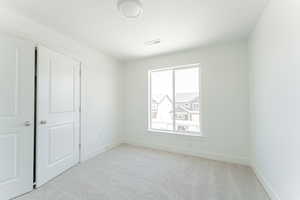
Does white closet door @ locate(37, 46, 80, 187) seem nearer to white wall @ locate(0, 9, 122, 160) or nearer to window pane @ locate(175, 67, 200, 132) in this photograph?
white wall @ locate(0, 9, 122, 160)

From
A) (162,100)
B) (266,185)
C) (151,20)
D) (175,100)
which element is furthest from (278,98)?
(162,100)

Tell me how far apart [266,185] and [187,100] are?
2059mm

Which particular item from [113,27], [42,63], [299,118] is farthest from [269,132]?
[42,63]

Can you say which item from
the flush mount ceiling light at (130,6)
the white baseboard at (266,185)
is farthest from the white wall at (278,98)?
the flush mount ceiling light at (130,6)

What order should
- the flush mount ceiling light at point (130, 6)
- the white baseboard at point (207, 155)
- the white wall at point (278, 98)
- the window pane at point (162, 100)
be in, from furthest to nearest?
the window pane at point (162, 100), the white baseboard at point (207, 155), the flush mount ceiling light at point (130, 6), the white wall at point (278, 98)

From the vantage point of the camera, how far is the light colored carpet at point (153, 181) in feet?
6.09

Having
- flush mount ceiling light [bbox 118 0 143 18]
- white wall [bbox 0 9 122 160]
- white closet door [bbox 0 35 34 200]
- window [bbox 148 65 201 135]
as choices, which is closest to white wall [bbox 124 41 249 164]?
window [bbox 148 65 201 135]

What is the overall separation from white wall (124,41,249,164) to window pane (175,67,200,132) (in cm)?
21

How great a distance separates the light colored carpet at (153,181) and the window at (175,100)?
2.83ft

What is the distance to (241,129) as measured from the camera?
2811 millimetres

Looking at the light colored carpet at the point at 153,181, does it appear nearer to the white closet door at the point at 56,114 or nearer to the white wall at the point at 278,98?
the white closet door at the point at 56,114

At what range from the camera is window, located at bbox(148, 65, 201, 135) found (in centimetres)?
341

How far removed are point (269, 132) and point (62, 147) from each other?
3193mm

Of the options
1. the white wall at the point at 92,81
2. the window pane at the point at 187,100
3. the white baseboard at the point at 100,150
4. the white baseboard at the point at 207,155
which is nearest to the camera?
the white wall at the point at 92,81
